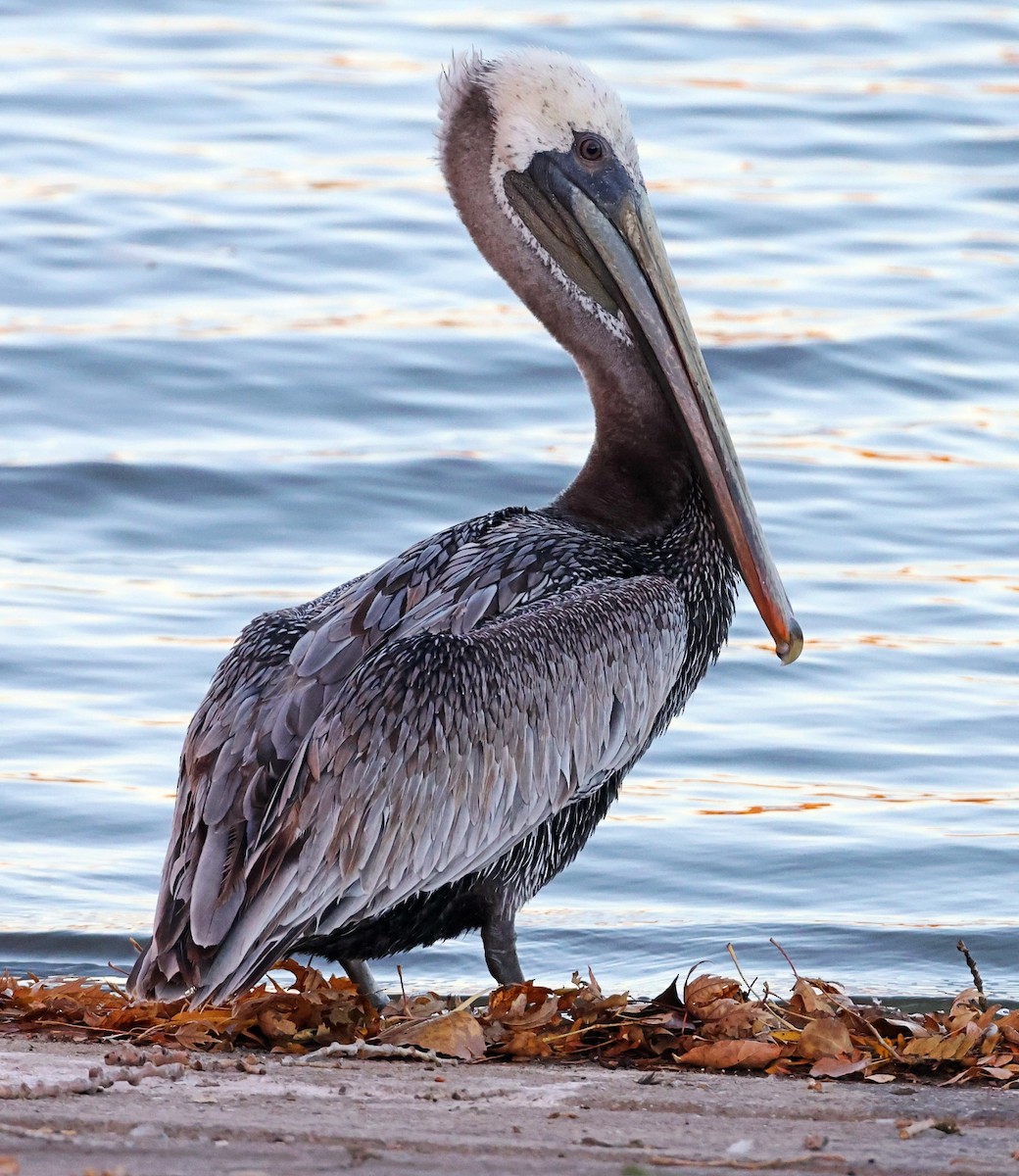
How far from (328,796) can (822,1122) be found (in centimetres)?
144

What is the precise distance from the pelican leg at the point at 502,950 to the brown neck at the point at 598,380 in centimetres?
112

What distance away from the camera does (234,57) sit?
20312 millimetres

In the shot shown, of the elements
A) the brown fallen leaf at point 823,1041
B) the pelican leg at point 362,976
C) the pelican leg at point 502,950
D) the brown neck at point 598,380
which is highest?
the brown neck at point 598,380

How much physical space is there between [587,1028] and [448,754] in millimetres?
759

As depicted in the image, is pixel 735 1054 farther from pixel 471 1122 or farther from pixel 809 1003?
pixel 471 1122

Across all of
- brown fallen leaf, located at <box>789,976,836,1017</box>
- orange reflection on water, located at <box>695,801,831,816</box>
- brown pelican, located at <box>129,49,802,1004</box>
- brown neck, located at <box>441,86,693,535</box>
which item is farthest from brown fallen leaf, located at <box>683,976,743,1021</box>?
orange reflection on water, located at <box>695,801,831,816</box>

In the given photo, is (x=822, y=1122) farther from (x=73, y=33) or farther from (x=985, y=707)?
(x=73, y=33)

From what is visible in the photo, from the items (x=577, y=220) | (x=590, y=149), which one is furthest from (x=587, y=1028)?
(x=590, y=149)

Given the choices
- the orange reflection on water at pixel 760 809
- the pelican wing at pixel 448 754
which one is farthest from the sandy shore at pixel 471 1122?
the orange reflection on water at pixel 760 809

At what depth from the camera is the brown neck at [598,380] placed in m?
5.88

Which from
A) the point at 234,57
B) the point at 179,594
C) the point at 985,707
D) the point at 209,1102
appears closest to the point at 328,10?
the point at 234,57

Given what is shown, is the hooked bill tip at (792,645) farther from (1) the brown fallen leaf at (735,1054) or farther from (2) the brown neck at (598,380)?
(1) the brown fallen leaf at (735,1054)

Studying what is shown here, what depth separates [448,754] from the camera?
5223 mm

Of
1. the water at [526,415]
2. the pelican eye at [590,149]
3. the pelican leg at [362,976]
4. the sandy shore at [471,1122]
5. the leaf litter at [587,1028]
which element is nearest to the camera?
the sandy shore at [471,1122]
